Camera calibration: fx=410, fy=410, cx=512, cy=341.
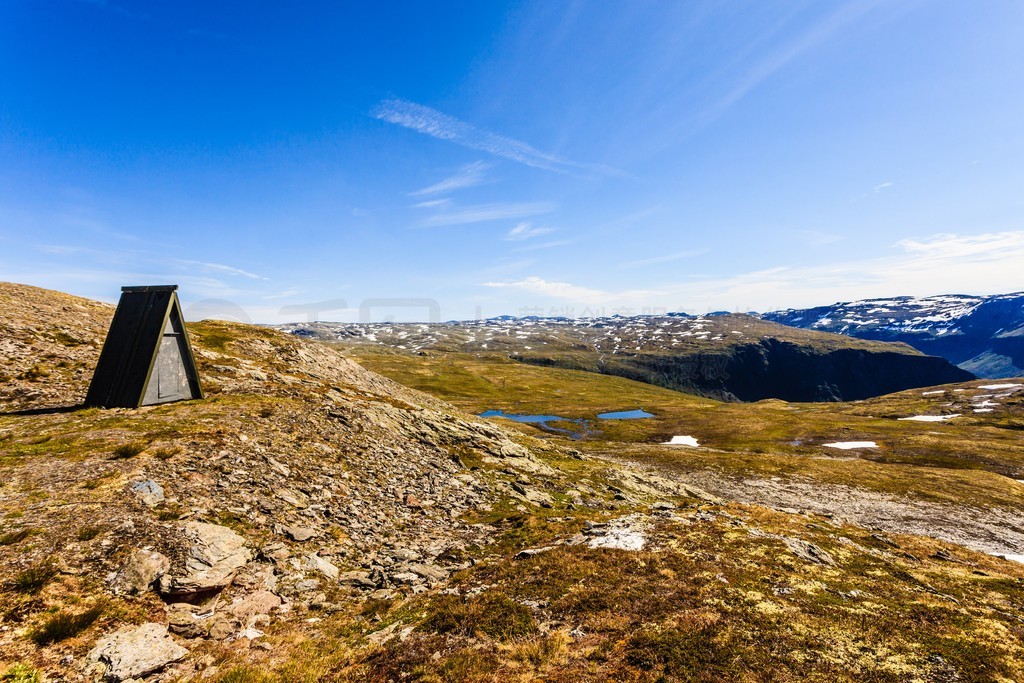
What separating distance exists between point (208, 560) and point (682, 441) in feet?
362

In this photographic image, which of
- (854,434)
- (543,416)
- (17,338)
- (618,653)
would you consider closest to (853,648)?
(618,653)

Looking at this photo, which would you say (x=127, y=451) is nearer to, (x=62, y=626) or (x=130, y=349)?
(x=62, y=626)

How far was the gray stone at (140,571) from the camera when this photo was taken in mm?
13312

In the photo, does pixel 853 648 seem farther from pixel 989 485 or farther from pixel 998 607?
pixel 989 485

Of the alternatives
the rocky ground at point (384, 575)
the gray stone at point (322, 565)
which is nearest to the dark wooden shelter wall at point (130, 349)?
the rocky ground at point (384, 575)

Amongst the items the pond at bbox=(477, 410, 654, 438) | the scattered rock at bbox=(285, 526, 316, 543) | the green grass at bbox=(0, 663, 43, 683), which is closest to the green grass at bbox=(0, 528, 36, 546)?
the green grass at bbox=(0, 663, 43, 683)

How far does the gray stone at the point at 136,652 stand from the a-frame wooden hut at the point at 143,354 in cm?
2327

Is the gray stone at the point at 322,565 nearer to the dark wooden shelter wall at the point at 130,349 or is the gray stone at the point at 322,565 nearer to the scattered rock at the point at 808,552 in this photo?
the dark wooden shelter wall at the point at 130,349

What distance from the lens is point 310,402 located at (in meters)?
37.6

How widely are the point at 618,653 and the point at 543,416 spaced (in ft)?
478

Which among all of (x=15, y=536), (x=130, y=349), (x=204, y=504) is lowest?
(x=204, y=504)

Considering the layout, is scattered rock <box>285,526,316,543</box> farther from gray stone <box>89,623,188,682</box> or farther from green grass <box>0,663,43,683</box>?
green grass <box>0,663,43,683</box>

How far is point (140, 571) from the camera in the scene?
13977 mm

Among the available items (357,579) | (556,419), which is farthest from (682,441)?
(357,579)
